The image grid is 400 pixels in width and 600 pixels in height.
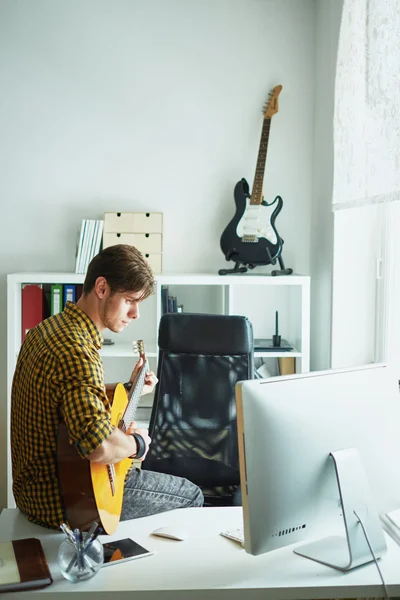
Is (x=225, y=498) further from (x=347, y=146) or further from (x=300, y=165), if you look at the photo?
(x=300, y=165)

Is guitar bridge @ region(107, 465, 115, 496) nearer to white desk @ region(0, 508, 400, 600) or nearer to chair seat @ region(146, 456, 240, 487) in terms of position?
white desk @ region(0, 508, 400, 600)

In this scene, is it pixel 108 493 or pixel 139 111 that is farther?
pixel 139 111

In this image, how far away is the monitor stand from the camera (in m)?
1.61

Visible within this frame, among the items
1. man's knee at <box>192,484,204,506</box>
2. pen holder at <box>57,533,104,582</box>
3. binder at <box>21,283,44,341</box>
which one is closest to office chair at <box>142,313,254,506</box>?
man's knee at <box>192,484,204,506</box>

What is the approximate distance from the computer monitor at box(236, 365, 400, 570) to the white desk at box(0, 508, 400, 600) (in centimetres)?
6

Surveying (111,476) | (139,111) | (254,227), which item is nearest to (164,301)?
(254,227)

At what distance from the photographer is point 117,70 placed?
12.5ft

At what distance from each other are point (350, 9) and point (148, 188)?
137 centimetres

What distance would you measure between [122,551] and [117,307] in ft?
2.30

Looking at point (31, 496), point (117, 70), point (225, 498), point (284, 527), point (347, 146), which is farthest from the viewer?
point (117, 70)

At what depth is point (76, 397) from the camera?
1750 millimetres

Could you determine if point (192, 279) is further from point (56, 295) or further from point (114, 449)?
point (114, 449)

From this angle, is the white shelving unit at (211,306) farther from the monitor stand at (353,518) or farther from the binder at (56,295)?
the monitor stand at (353,518)

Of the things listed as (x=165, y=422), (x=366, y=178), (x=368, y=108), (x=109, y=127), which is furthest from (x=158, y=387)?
(x=109, y=127)
